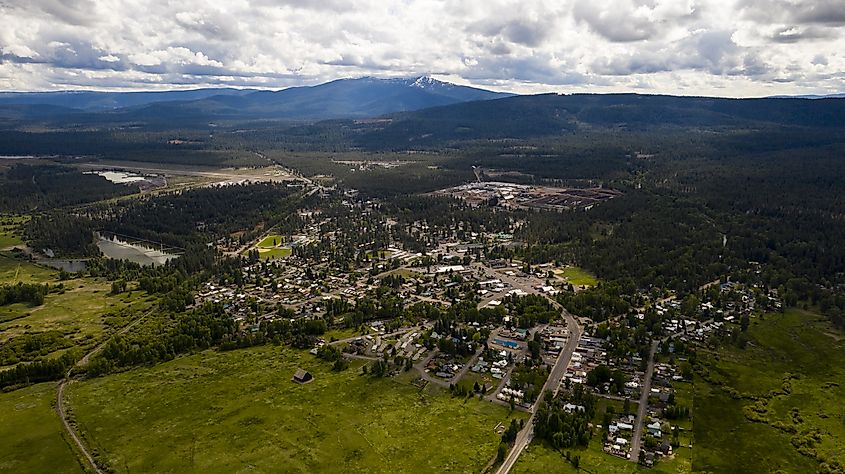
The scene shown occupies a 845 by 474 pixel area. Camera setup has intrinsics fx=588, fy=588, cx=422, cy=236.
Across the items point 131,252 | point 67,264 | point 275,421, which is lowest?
point 131,252

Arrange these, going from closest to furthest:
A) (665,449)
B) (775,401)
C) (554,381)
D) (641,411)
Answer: (665,449) → (641,411) → (775,401) → (554,381)

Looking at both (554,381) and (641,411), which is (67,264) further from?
(641,411)

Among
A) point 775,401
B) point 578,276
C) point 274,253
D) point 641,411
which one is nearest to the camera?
point 641,411

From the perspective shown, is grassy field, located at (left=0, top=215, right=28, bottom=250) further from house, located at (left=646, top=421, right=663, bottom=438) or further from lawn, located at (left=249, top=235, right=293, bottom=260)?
house, located at (left=646, top=421, right=663, bottom=438)

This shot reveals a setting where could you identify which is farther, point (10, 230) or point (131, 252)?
point (10, 230)

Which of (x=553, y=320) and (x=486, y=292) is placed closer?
(x=553, y=320)

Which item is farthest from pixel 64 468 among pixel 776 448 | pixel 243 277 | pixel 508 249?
pixel 508 249

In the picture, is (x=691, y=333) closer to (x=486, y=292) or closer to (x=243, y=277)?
(x=486, y=292)

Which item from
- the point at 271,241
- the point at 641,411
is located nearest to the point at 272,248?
the point at 271,241
